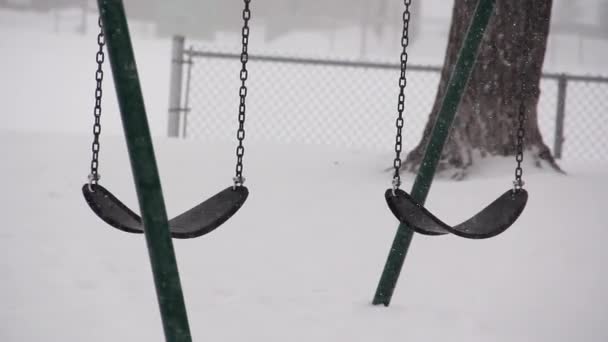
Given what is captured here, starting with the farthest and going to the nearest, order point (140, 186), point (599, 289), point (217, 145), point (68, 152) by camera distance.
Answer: point (217, 145) < point (68, 152) < point (599, 289) < point (140, 186)

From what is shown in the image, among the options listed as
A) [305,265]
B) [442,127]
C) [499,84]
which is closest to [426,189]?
[442,127]

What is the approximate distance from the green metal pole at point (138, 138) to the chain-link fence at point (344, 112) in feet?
13.1

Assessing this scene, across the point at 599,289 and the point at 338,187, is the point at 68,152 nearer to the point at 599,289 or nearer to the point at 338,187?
the point at 338,187

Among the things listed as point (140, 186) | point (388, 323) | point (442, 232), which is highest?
point (140, 186)

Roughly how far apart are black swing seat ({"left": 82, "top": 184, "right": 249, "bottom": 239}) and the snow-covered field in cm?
45

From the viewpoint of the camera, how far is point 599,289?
2.67 m

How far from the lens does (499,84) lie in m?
3.75

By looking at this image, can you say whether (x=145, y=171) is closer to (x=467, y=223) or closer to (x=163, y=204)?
(x=163, y=204)

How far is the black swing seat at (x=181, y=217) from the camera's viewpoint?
1.89 m

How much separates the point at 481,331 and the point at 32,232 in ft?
6.19

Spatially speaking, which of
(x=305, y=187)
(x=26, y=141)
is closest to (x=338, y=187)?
(x=305, y=187)

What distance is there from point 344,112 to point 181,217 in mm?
7462

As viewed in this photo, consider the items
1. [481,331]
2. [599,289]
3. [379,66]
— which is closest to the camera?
[481,331]

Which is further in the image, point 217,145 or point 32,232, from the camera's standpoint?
point 217,145
